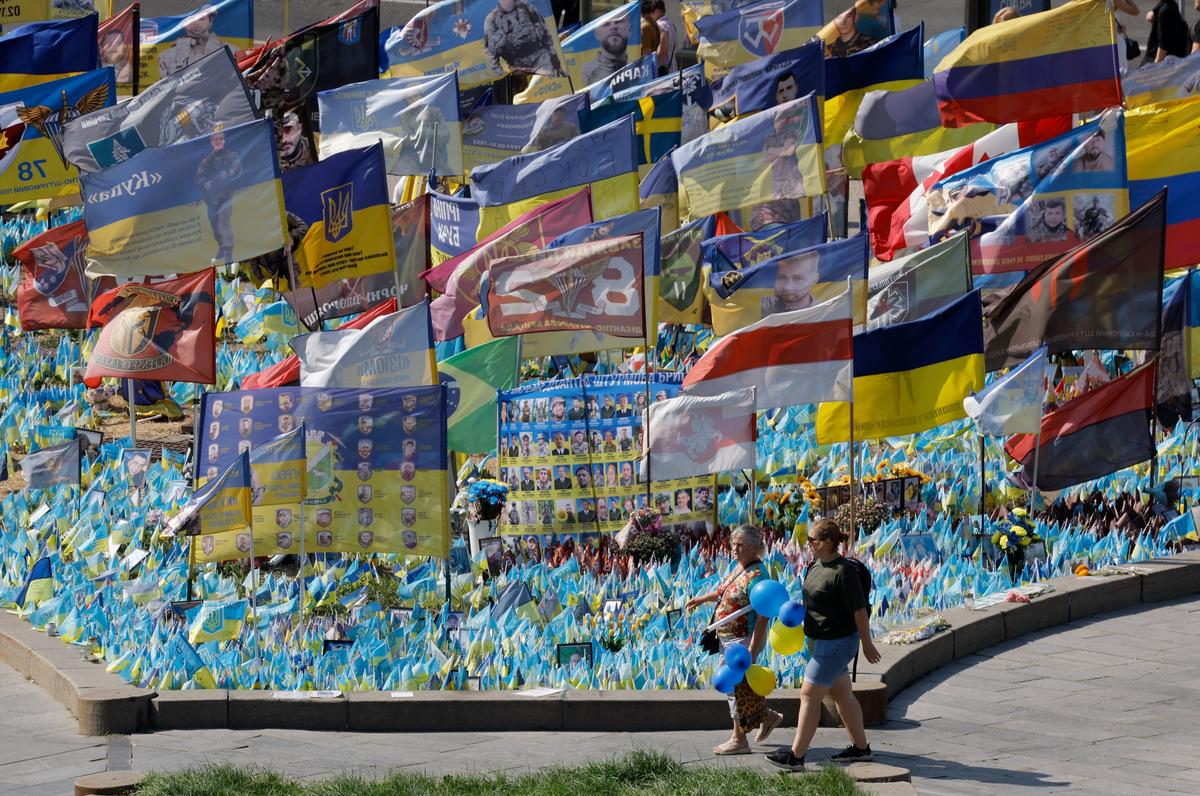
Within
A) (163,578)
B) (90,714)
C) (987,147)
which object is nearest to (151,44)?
(987,147)

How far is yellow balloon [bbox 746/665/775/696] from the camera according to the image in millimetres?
9203

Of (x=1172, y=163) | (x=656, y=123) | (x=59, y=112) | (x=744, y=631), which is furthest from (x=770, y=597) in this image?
(x=59, y=112)

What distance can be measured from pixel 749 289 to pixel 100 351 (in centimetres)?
516

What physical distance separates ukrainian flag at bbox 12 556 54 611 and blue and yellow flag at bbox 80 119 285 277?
234 cm

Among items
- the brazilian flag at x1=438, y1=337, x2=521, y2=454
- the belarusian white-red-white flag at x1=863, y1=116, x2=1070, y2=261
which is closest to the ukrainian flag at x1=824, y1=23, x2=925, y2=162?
the belarusian white-red-white flag at x1=863, y1=116, x2=1070, y2=261

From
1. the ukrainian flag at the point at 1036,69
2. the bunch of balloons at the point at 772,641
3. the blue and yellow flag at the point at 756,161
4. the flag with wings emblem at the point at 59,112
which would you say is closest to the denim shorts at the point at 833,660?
the bunch of balloons at the point at 772,641

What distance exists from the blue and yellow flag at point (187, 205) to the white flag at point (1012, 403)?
5160 millimetres

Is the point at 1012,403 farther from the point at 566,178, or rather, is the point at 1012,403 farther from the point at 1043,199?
the point at 566,178

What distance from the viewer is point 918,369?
1355cm

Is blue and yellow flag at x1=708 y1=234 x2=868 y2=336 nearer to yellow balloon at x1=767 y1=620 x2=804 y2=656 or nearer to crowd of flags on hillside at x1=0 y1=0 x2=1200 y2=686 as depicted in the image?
crowd of flags on hillside at x1=0 y1=0 x2=1200 y2=686

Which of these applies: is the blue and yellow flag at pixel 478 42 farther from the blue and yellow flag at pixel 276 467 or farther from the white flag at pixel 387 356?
the blue and yellow flag at pixel 276 467

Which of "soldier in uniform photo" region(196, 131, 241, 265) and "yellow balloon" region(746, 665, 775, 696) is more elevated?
"soldier in uniform photo" region(196, 131, 241, 265)

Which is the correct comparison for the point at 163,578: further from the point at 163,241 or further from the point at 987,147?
the point at 987,147

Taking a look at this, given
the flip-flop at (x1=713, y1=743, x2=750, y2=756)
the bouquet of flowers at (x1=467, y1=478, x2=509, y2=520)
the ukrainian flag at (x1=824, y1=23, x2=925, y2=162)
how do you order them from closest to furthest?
1. the flip-flop at (x1=713, y1=743, x2=750, y2=756)
2. the bouquet of flowers at (x1=467, y1=478, x2=509, y2=520)
3. the ukrainian flag at (x1=824, y1=23, x2=925, y2=162)
